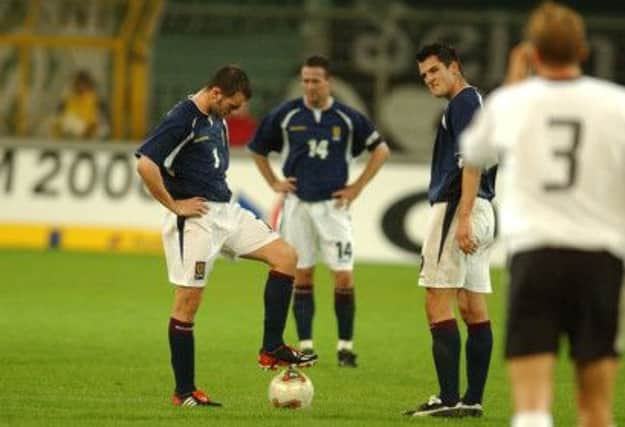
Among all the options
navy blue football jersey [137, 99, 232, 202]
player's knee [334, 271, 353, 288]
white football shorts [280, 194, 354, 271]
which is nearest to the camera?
navy blue football jersey [137, 99, 232, 202]

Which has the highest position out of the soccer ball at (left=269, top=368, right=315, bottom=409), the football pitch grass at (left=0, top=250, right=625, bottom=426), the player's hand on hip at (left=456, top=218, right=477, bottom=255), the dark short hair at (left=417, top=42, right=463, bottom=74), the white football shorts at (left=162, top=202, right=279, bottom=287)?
the dark short hair at (left=417, top=42, right=463, bottom=74)

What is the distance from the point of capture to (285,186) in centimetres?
1388

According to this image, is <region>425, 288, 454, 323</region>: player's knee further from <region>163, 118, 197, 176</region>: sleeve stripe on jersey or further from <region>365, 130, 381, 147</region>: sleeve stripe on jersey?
<region>365, 130, 381, 147</region>: sleeve stripe on jersey

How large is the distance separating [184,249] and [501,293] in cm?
907

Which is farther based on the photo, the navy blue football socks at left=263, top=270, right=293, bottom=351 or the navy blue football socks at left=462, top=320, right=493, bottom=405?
the navy blue football socks at left=263, top=270, right=293, bottom=351

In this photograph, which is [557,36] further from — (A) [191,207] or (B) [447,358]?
(A) [191,207]

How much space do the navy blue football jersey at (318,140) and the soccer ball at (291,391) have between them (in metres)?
3.82

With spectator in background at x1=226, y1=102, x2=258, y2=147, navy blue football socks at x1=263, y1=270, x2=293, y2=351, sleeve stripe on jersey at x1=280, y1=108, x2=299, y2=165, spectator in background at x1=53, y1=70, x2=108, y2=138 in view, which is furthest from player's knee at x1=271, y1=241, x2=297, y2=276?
spectator in background at x1=53, y1=70, x2=108, y2=138

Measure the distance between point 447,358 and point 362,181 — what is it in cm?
395

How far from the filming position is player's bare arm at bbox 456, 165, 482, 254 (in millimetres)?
9633

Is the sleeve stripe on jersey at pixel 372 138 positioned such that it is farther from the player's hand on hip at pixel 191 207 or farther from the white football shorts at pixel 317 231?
the player's hand on hip at pixel 191 207

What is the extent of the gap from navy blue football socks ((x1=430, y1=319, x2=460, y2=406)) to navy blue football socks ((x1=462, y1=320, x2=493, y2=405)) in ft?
0.53

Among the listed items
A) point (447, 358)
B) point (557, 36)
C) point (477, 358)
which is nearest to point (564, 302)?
point (557, 36)

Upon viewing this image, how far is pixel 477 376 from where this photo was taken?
10.2 m
